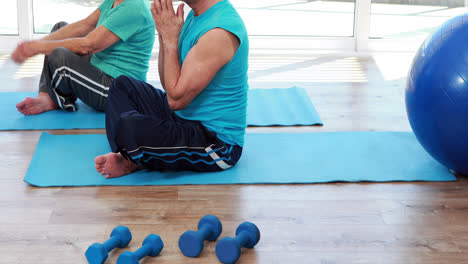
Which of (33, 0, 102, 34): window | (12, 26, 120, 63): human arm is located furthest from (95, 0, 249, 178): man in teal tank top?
(33, 0, 102, 34): window

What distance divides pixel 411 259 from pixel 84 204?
→ 118cm

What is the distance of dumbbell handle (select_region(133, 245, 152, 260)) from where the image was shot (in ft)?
5.72

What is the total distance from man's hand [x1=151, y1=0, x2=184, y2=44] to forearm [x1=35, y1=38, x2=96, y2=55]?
0.85 m

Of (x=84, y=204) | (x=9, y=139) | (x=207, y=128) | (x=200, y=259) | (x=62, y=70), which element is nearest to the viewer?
(x=200, y=259)

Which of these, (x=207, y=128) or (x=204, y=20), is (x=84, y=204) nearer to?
(x=207, y=128)

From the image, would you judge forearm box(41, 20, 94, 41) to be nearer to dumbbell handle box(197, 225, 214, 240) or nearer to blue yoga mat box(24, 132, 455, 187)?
blue yoga mat box(24, 132, 455, 187)

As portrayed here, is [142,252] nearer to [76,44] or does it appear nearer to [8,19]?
[76,44]

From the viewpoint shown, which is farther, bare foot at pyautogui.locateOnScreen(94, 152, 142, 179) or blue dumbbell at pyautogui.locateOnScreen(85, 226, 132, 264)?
bare foot at pyautogui.locateOnScreen(94, 152, 142, 179)

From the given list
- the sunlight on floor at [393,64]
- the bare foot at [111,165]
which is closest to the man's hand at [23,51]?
the bare foot at [111,165]

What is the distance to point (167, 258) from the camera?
1.84m

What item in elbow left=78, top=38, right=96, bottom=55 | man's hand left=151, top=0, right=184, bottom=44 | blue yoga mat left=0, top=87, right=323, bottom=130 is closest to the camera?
man's hand left=151, top=0, right=184, bottom=44

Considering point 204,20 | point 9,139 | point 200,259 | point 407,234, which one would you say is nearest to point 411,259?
point 407,234

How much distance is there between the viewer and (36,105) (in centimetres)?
317

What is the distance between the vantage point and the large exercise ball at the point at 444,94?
221 cm
